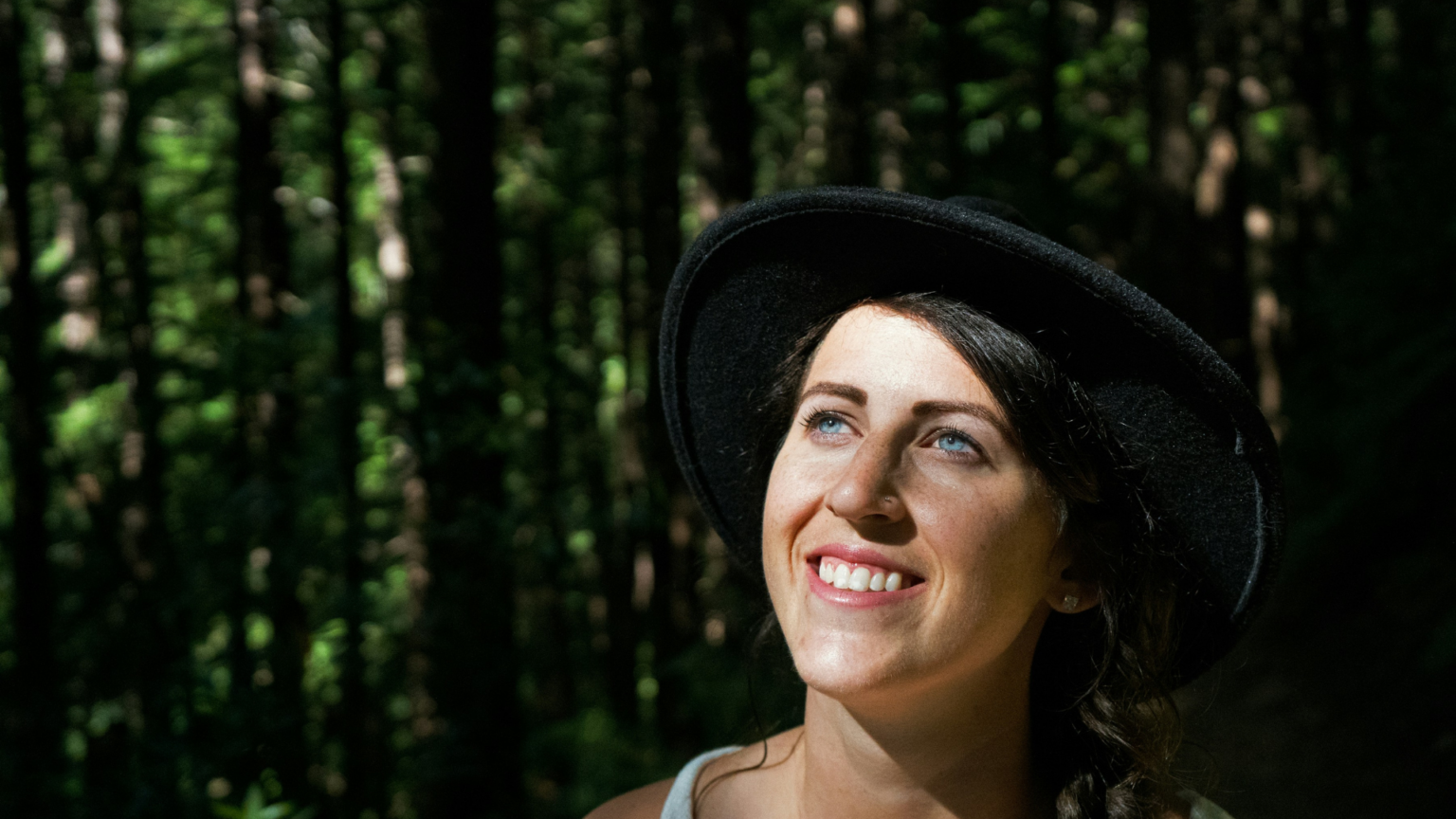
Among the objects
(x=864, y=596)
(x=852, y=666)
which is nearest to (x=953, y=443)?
(x=864, y=596)

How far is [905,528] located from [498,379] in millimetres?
3545

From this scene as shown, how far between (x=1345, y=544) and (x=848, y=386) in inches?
308

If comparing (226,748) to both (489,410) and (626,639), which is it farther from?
(626,639)

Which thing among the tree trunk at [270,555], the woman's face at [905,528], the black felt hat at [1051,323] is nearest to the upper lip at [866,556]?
the woman's face at [905,528]

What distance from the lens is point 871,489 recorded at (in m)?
1.70

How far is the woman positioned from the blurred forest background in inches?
22.2

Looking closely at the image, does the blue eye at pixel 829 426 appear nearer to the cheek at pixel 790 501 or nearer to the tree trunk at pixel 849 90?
the cheek at pixel 790 501

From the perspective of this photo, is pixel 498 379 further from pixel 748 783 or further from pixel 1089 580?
pixel 1089 580

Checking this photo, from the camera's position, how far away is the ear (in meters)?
1.93

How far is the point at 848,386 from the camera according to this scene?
1.86 m

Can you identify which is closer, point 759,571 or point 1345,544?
point 759,571

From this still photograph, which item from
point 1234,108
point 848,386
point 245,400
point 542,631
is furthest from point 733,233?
point 542,631

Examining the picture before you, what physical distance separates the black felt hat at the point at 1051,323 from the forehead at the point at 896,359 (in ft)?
0.35

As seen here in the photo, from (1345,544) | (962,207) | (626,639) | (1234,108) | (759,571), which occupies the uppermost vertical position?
(1234,108)
